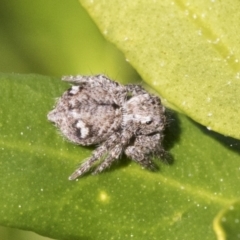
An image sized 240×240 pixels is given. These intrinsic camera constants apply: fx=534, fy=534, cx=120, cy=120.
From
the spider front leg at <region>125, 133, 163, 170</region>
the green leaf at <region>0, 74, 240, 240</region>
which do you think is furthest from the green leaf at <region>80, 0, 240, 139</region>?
the spider front leg at <region>125, 133, 163, 170</region>

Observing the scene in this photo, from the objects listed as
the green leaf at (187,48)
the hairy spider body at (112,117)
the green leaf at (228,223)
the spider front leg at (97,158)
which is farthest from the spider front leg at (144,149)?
the green leaf at (228,223)

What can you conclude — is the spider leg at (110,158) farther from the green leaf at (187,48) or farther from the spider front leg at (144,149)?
the green leaf at (187,48)

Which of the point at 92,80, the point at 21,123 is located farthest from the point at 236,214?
the point at 92,80

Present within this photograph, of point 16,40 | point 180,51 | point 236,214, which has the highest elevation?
point 180,51

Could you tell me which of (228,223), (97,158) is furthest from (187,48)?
(97,158)

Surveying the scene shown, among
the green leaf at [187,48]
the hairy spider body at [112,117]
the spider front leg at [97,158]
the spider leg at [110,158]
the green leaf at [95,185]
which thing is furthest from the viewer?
the hairy spider body at [112,117]

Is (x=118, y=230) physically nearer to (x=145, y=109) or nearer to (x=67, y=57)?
(x=145, y=109)

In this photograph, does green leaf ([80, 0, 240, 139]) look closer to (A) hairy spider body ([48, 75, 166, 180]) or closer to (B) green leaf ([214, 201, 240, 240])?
(B) green leaf ([214, 201, 240, 240])
